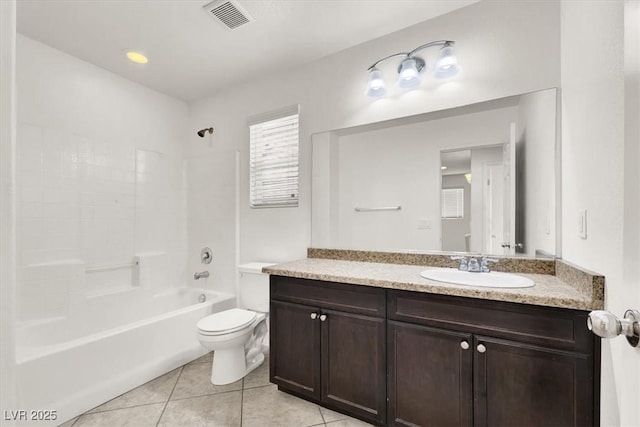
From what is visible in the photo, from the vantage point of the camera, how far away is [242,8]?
1850mm

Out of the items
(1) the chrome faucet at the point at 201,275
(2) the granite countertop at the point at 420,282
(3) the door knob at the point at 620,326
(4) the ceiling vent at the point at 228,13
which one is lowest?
(1) the chrome faucet at the point at 201,275

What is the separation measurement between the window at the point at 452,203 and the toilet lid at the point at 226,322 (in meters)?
1.59

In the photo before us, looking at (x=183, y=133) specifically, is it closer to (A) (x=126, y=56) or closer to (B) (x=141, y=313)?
(A) (x=126, y=56)

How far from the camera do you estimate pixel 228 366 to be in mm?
2121

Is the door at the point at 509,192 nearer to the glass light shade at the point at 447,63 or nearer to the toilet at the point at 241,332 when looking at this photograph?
the glass light shade at the point at 447,63

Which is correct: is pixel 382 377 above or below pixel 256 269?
below

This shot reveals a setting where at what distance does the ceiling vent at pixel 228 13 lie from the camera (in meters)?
1.81

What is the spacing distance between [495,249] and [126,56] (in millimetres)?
3106

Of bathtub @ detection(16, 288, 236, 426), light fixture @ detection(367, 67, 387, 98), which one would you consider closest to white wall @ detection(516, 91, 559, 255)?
light fixture @ detection(367, 67, 387, 98)

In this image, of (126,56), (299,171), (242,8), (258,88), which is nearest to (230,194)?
(299,171)

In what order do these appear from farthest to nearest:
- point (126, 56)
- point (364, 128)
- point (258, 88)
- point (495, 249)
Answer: point (258, 88) < point (126, 56) < point (364, 128) < point (495, 249)

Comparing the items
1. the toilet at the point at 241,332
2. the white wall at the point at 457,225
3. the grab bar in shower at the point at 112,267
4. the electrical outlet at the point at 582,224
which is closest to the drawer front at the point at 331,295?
the toilet at the point at 241,332

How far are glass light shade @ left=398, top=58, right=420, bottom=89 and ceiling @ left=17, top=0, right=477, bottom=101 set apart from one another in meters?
0.28

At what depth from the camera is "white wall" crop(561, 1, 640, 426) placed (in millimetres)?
957
